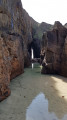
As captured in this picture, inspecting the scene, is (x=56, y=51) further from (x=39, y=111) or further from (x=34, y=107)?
(x=39, y=111)

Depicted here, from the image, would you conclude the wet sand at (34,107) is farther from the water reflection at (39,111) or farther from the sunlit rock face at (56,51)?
the sunlit rock face at (56,51)

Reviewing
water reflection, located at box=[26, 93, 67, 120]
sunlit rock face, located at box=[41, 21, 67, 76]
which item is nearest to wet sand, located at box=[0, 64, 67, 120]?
water reflection, located at box=[26, 93, 67, 120]

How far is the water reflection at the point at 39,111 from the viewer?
5.53 metres

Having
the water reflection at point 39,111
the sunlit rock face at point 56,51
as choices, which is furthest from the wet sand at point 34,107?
the sunlit rock face at point 56,51

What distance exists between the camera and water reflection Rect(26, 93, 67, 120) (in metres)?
5.53

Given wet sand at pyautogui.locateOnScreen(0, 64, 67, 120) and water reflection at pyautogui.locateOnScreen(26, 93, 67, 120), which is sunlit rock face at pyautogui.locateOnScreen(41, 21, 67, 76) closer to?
wet sand at pyautogui.locateOnScreen(0, 64, 67, 120)

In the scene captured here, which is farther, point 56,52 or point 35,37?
point 35,37

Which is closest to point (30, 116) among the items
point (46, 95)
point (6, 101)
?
point (6, 101)

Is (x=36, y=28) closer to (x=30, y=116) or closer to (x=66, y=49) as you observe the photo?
(x=66, y=49)

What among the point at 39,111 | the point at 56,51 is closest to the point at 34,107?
the point at 39,111

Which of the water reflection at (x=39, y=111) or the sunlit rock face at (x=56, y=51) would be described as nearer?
the water reflection at (x=39, y=111)

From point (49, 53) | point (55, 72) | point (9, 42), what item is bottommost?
point (55, 72)

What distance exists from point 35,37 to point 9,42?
25304 mm

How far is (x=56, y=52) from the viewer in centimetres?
1597
